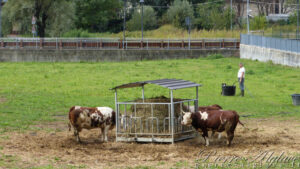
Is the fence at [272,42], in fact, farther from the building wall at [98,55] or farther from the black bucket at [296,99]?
the black bucket at [296,99]

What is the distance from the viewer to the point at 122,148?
696 inches

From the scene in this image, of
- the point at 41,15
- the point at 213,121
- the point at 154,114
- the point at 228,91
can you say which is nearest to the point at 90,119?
the point at 154,114

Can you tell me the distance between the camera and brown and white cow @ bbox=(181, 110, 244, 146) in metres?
17.5

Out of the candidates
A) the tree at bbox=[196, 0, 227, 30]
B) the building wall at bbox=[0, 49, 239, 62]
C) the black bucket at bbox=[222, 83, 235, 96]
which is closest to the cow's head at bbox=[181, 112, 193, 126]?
the black bucket at bbox=[222, 83, 235, 96]

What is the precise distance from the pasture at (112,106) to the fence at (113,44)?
9.12 meters

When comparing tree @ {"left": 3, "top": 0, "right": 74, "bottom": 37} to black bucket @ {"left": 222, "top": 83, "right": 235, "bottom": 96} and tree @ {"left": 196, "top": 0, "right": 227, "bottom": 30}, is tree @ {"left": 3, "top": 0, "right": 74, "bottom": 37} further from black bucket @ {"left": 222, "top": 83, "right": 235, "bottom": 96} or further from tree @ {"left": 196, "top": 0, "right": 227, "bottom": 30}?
black bucket @ {"left": 222, "top": 83, "right": 235, "bottom": 96}

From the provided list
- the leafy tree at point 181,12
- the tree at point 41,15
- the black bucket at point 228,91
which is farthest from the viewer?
the leafy tree at point 181,12

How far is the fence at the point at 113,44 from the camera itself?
60.4m

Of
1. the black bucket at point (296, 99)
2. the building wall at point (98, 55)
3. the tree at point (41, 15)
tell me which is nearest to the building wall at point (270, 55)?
the building wall at point (98, 55)

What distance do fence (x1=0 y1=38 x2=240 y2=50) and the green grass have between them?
7489 millimetres

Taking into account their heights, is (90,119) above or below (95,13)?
below

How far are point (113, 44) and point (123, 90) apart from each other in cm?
2761

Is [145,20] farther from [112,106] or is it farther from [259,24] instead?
[112,106]

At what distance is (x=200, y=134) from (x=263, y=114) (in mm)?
6842
